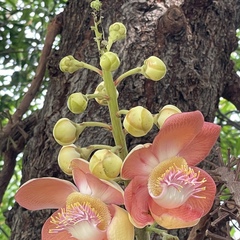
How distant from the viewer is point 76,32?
1720 millimetres

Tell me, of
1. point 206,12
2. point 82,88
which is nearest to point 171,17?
point 206,12

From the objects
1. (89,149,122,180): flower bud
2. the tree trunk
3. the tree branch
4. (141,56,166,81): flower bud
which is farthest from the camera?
the tree branch

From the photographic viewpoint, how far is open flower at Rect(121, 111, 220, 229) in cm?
74

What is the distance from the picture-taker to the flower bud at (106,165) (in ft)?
2.38

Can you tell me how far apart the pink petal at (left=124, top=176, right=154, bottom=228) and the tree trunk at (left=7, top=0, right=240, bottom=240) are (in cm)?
63

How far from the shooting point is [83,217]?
750 millimetres

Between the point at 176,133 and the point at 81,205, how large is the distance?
161 millimetres

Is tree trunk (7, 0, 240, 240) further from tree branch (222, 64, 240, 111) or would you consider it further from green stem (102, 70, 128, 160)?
green stem (102, 70, 128, 160)

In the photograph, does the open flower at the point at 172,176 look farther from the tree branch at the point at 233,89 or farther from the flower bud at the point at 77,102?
the tree branch at the point at 233,89

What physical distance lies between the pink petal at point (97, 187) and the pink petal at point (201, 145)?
113 mm

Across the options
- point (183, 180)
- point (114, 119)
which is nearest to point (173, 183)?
point (183, 180)

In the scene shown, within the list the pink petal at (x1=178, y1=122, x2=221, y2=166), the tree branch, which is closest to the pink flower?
the pink petal at (x1=178, y1=122, x2=221, y2=166)

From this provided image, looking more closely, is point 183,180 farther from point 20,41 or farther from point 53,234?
point 20,41

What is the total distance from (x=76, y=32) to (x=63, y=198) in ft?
3.16
